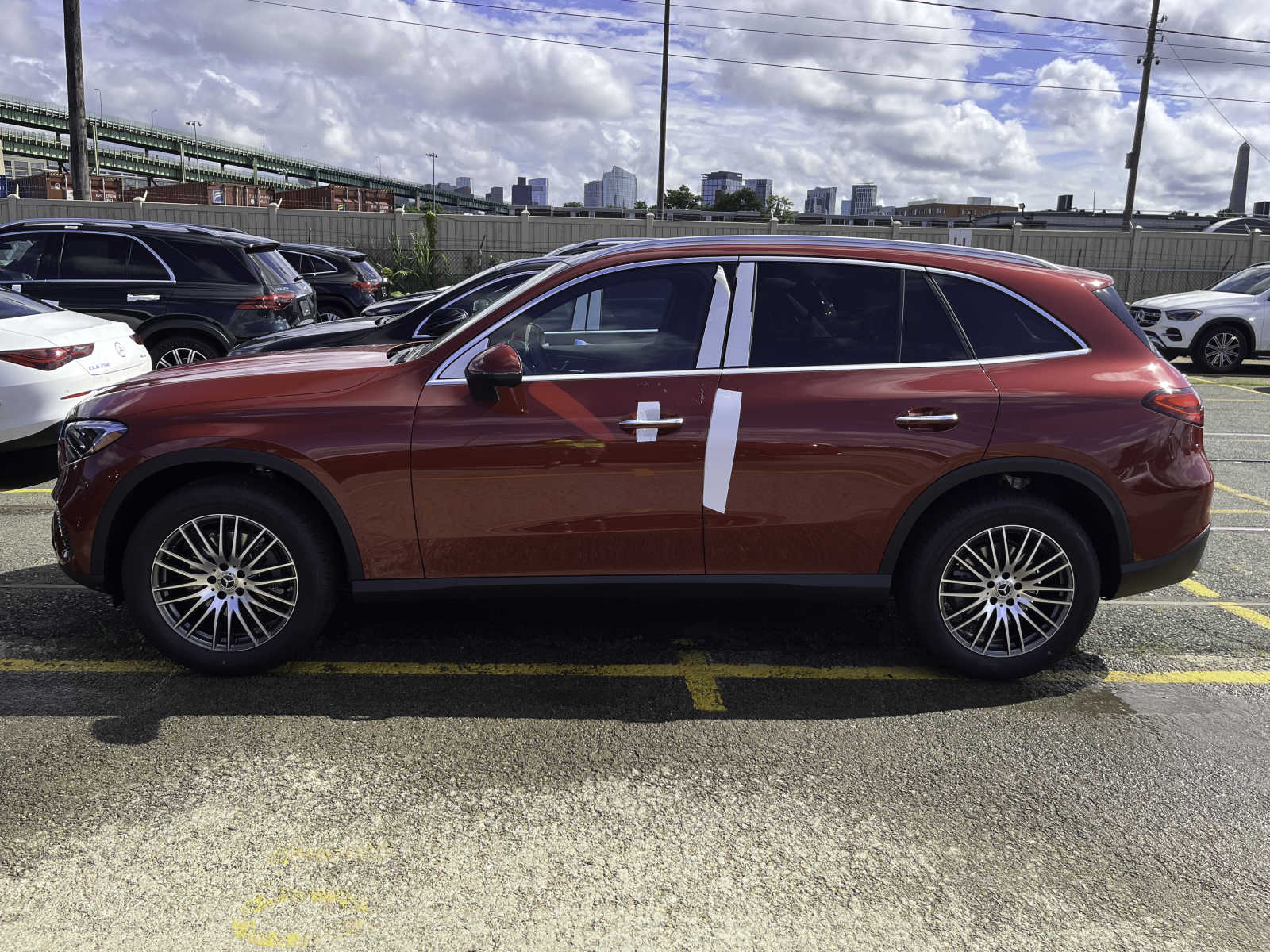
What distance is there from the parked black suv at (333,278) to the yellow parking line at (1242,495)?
11406 millimetres

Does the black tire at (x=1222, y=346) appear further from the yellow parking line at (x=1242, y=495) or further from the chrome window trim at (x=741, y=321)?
the chrome window trim at (x=741, y=321)

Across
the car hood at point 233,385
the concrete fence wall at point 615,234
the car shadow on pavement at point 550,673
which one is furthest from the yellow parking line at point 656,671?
the concrete fence wall at point 615,234

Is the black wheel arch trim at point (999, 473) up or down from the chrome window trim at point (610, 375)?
down

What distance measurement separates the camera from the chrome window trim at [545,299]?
3914 mm

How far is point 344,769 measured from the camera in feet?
11.1

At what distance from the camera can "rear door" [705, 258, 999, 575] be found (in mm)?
3898

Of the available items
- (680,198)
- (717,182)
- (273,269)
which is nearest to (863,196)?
(717,182)

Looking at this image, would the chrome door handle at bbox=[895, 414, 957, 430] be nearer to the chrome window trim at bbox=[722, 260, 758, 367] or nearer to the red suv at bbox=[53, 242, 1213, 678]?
the red suv at bbox=[53, 242, 1213, 678]

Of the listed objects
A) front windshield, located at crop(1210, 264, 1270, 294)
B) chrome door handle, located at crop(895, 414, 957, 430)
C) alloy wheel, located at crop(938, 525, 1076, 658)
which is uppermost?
front windshield, located at crop(1210, 264, 1270, 294)

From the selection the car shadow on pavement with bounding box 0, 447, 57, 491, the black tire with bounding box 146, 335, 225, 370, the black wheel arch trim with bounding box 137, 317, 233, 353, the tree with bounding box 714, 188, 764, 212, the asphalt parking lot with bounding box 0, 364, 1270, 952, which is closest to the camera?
the asphalt parking lot with bounding box 0, 364, 1270, 952

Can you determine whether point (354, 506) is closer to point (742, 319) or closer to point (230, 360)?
point (230, 360)

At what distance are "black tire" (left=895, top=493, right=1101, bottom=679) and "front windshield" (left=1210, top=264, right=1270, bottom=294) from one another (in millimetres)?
14725

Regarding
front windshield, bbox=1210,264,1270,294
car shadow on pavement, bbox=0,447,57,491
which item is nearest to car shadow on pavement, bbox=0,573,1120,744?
car shadow on pavement, bbox=0,447,57,491

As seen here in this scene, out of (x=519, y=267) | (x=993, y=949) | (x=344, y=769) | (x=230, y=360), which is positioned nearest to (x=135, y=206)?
(x=519, y=267)
